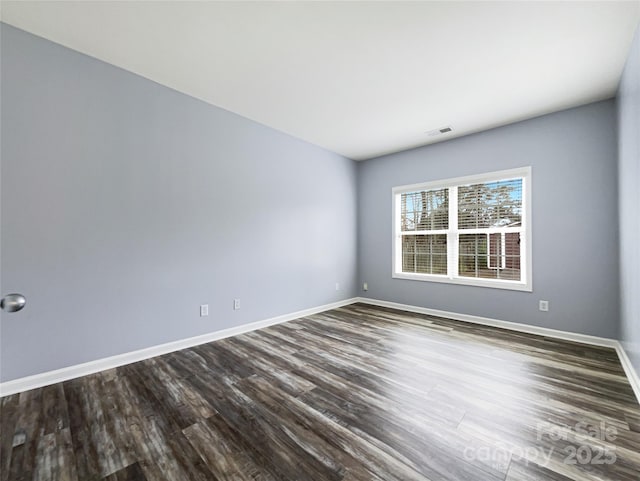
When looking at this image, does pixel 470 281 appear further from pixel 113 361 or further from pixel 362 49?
pixel 113 361

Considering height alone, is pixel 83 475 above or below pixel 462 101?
below

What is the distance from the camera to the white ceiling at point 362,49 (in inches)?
74.1

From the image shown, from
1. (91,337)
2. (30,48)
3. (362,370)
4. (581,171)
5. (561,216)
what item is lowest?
A: (362,370)

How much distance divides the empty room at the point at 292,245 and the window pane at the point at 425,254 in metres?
0.19

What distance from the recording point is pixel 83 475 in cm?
130

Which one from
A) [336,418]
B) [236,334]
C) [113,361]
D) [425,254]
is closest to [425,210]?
[425,254]

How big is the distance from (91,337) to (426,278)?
13.8 ft

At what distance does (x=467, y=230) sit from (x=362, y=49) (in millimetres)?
2941

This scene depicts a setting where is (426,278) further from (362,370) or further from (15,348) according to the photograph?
(15,348)

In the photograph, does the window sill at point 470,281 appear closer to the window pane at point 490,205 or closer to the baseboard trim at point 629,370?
the window pane at point 490,205

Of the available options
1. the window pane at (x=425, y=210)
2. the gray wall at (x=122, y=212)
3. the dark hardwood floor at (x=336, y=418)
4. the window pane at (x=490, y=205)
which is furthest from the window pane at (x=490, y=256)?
the gray wall at (x=122, y=212)

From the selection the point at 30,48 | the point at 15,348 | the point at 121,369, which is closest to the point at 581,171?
the point at 121,369

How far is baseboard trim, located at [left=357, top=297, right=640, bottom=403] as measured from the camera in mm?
2215

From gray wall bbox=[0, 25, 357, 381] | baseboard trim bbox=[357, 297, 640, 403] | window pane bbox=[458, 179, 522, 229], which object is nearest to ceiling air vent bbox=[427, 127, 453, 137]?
window pane bbox=[458, 179, 522, 229]
